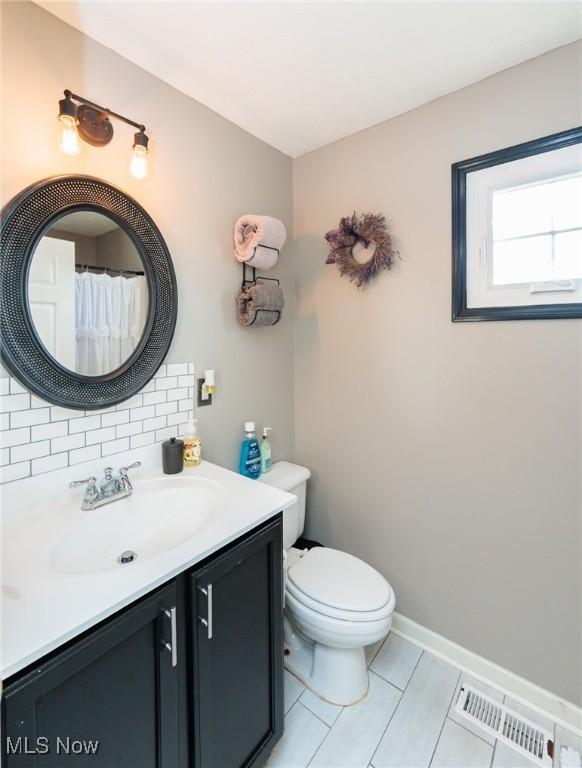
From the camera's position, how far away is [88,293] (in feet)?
3.81

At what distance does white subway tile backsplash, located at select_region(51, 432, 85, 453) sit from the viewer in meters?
1.11

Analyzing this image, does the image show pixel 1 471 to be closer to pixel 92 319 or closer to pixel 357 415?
pixel 92 319

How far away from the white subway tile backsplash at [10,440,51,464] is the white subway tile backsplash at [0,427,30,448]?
1cm

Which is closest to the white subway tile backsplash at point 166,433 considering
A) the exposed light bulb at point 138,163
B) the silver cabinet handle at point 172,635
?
the silver cabinet handle at point 172,635

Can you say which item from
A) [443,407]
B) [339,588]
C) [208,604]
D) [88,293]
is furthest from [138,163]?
[339,588]

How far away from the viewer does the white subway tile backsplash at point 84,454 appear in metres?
1.15

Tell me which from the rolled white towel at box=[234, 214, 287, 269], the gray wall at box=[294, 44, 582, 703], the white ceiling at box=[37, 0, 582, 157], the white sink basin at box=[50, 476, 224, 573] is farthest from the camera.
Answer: the rolled white towel at box=[234, 214, 287, 269]

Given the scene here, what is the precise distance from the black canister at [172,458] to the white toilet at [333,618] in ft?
2.08

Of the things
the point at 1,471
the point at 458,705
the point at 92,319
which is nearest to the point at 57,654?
the point at 1,471

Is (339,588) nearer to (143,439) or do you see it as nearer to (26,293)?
(143,439)

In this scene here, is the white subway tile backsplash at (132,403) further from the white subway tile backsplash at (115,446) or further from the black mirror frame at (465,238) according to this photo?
the black mirror frame at (465,238)

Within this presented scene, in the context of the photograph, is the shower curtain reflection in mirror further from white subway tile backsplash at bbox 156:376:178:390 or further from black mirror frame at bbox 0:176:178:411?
white subway tile backsplash at bbox 156:376:178:390

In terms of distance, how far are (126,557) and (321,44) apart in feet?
5.68

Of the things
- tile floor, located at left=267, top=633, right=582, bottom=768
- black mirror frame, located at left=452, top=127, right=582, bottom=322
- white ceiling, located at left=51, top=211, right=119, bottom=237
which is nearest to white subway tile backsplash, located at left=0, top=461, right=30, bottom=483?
white ceiling, located at left=51, top=211, right=119, bottom=237
